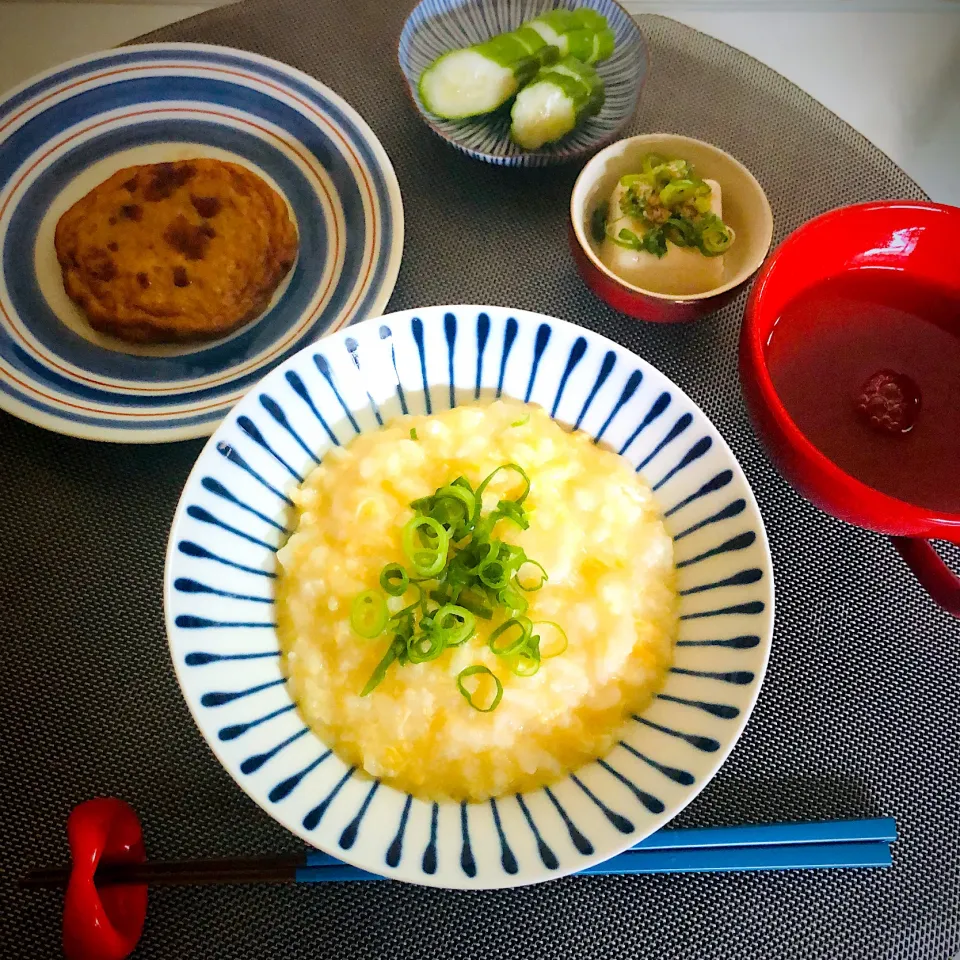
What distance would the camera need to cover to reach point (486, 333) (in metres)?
1.55

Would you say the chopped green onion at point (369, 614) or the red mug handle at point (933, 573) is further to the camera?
the red mug handle at point (933, 573)

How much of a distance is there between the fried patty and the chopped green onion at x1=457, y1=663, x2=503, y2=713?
1.05 meters

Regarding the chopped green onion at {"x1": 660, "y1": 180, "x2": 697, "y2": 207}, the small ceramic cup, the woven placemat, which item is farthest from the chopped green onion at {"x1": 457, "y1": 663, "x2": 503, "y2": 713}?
the chopped green onion at {"x1": 660, "y1": 180, "x2": 697, "y2": 207}

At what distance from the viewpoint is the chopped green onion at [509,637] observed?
4.29ft

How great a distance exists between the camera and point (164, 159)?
213cm

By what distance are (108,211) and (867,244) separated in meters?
1.75

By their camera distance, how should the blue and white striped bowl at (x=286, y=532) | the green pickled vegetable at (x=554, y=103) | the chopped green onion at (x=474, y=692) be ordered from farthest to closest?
the green pickled vegetable at (x=554, y=103) → the chopped green onion at (x=474, y=692) → the blue and white striped bowl at (x=286, y=532)

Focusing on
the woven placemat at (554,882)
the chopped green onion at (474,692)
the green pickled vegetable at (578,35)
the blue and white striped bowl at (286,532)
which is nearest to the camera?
the blue and white striped bowl at (286,532)

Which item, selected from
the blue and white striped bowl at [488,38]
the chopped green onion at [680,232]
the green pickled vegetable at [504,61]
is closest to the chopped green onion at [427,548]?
the chopped green onion at [680,232]

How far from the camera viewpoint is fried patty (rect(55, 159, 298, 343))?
182 cm

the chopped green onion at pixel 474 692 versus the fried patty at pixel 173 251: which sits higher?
the fried patty at pixel 173 251

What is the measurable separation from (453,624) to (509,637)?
10 cm

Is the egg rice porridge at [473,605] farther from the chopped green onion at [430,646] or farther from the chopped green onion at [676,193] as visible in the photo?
the chopped green onion at [676,193]

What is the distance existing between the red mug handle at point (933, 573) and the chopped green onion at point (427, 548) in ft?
2.98
